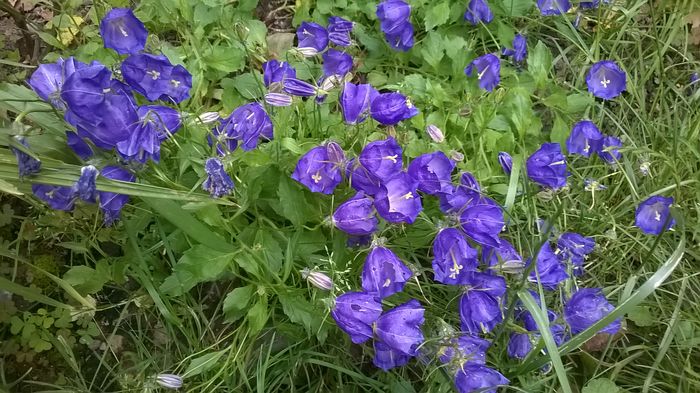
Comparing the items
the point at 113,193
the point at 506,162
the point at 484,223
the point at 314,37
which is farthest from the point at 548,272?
the point at 113,193

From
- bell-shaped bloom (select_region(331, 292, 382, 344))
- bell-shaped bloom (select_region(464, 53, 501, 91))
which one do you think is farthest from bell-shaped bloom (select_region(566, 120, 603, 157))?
bell-shaped bloom (select_region(331, 292, 382, 344))

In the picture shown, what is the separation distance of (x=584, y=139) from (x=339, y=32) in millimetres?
1116

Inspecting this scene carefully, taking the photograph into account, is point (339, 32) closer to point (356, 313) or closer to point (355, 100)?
point (355, 100)

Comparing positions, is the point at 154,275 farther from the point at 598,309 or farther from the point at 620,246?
the point at 620,246

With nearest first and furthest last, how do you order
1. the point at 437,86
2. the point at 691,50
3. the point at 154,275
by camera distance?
the point at 154,275 < the point at 437,86 < the point at 691,50

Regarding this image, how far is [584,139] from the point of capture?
2.50m

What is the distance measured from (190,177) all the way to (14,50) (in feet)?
4.49

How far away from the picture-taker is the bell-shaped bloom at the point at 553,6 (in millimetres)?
2754

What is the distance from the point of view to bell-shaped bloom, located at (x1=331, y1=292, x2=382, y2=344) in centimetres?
186

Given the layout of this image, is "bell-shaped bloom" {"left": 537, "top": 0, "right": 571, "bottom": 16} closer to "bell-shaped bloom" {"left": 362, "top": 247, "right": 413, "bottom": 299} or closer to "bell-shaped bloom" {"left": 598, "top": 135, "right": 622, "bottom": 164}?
"bell-shaped bloom" {"left": 598, "top": 135, "right": 622, "bottom": 164}

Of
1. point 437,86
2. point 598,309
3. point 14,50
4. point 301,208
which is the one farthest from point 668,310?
point 14,50

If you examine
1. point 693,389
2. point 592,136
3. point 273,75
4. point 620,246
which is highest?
point 273,75

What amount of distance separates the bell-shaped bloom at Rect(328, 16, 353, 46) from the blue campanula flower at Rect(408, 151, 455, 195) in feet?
2.23

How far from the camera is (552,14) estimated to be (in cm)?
280
